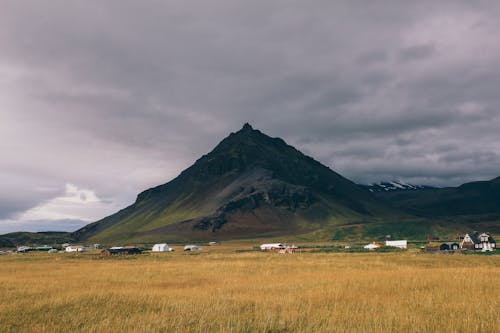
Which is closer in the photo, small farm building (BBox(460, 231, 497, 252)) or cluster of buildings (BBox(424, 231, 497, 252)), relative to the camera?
cluster of buildings (BBox(424, 231, 497, 252))

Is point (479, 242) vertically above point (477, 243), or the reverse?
point (479, 242)

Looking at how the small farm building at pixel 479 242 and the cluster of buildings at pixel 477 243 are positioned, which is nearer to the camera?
the cluster of buildings at pixel 477 243

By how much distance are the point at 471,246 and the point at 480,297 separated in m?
108

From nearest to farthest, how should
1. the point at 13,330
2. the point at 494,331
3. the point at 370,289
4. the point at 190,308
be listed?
the point at 494,331 → the point at 13,330 → the point at 190,308 → the point at 370,289

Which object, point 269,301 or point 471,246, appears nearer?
point 269,301

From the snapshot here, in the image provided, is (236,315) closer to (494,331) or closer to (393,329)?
(393,329)

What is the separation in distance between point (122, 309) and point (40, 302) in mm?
5755

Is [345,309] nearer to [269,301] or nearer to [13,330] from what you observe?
[269,301]

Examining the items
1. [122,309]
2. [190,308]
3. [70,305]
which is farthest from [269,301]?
[70,305]

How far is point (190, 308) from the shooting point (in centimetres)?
1827

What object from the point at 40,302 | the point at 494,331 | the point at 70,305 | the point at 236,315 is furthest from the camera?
the point at 40,302

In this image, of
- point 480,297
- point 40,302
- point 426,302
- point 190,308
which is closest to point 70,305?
A: point 40,302

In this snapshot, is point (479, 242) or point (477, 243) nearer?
point (477, 243)

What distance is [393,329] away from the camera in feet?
45.9
